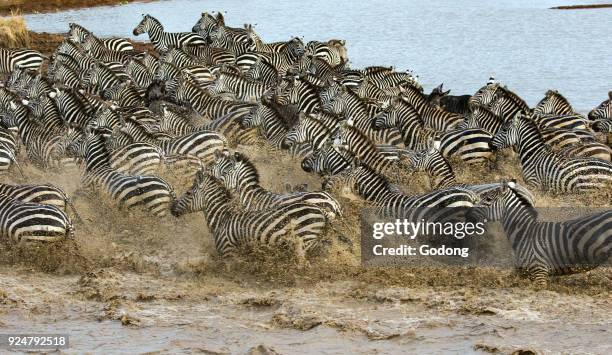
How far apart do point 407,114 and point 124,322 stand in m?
6.45

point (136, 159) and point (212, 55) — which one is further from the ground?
point (212, 55)

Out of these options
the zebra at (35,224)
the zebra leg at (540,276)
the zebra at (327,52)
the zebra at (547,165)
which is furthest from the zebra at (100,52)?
the zebra leg at (540,276)

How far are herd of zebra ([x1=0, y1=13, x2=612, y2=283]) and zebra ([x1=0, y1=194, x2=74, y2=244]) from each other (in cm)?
1

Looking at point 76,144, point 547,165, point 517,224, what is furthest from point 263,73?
point 517,224

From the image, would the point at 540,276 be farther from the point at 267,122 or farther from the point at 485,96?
the point at 485,96

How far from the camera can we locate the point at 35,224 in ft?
30.3

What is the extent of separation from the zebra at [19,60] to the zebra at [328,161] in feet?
33.3

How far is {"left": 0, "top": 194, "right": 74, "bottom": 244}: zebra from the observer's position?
9.25 meters

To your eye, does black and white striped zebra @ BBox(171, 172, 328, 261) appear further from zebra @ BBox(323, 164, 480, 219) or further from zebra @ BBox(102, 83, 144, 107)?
zebra @ BBox(102, 83, 144, 107)

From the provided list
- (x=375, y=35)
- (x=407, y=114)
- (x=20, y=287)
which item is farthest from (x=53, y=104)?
(x=375, y=35)

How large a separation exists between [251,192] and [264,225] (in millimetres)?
869

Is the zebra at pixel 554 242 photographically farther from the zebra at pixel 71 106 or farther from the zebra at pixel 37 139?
the zebra at pixel 71 106

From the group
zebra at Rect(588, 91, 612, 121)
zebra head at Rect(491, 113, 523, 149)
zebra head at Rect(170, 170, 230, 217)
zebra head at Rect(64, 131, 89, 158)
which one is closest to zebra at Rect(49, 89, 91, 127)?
zebra head at Rect(64, 131, 89, 158)

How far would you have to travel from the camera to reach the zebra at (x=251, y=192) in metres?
9.17
